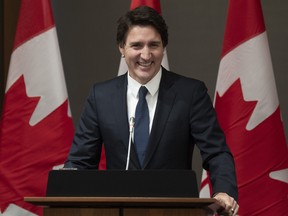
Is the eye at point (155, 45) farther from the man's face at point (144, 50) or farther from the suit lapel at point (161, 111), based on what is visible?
the suit lapel at point (161, 111)

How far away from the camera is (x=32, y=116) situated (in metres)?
4.00

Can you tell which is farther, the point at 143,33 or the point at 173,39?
the point at 173,39

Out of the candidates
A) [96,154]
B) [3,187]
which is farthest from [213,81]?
[96,154]

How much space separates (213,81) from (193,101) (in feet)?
6.04

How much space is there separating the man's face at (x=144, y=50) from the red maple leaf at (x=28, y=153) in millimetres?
1365

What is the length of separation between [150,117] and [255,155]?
127 centimetres

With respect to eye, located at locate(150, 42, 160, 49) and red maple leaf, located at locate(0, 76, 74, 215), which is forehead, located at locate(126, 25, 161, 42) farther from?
red maple leaf, located at locate(0, 76, 74, 215)

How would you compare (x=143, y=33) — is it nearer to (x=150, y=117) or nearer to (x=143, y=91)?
(x=143, y=91)

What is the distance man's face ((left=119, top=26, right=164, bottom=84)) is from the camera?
271 centimetres

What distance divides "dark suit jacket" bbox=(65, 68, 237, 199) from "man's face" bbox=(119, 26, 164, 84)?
103 millimetres

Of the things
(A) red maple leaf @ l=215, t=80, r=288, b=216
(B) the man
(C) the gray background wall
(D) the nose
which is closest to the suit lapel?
(B) the man

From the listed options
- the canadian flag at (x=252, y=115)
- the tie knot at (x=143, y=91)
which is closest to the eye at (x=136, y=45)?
the tie knot at (x=143, y=91)

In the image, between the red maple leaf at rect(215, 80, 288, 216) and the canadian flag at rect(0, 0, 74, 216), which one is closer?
the red maple leaf at rect(215, 80, 288, 216)

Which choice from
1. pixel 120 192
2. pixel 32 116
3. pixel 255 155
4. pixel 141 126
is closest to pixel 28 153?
pixel 32 116
